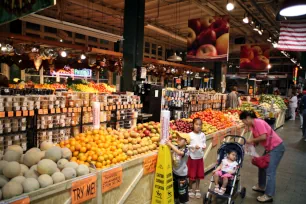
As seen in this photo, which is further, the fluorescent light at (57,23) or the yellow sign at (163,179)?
the fluorescent light at (57,23)

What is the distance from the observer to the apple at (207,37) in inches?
356

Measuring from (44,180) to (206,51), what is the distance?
306 inches

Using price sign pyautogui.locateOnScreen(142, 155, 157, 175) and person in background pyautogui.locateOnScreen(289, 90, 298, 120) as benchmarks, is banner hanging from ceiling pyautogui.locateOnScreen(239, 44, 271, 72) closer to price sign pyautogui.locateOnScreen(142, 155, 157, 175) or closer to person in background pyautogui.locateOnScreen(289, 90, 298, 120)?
person in background pyautogui.locateOnScreen(289, 90, 298, 120)

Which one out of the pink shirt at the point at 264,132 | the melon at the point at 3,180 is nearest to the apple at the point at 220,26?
the pink shirt at the point at 264,132

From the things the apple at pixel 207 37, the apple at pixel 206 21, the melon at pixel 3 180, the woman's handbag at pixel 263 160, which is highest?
the apple at pixel 206 21

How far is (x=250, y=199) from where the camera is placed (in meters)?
4.96

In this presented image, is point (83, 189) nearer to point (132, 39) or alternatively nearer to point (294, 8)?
point (294, 8)

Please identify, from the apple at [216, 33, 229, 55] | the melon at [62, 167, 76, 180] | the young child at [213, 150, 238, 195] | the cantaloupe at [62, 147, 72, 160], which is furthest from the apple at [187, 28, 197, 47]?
the melon at [62, 167, 76, 180]

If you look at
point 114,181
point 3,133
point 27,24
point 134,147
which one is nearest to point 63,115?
point 3,133

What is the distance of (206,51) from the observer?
366 inches

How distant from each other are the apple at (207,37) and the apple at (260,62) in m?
5.64

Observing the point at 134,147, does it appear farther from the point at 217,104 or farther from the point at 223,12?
the point at 223,12

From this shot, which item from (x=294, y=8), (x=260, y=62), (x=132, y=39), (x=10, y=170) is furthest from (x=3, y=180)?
(x=260, y=62)

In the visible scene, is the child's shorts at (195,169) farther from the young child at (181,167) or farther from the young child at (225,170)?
the young child at (181,167)
